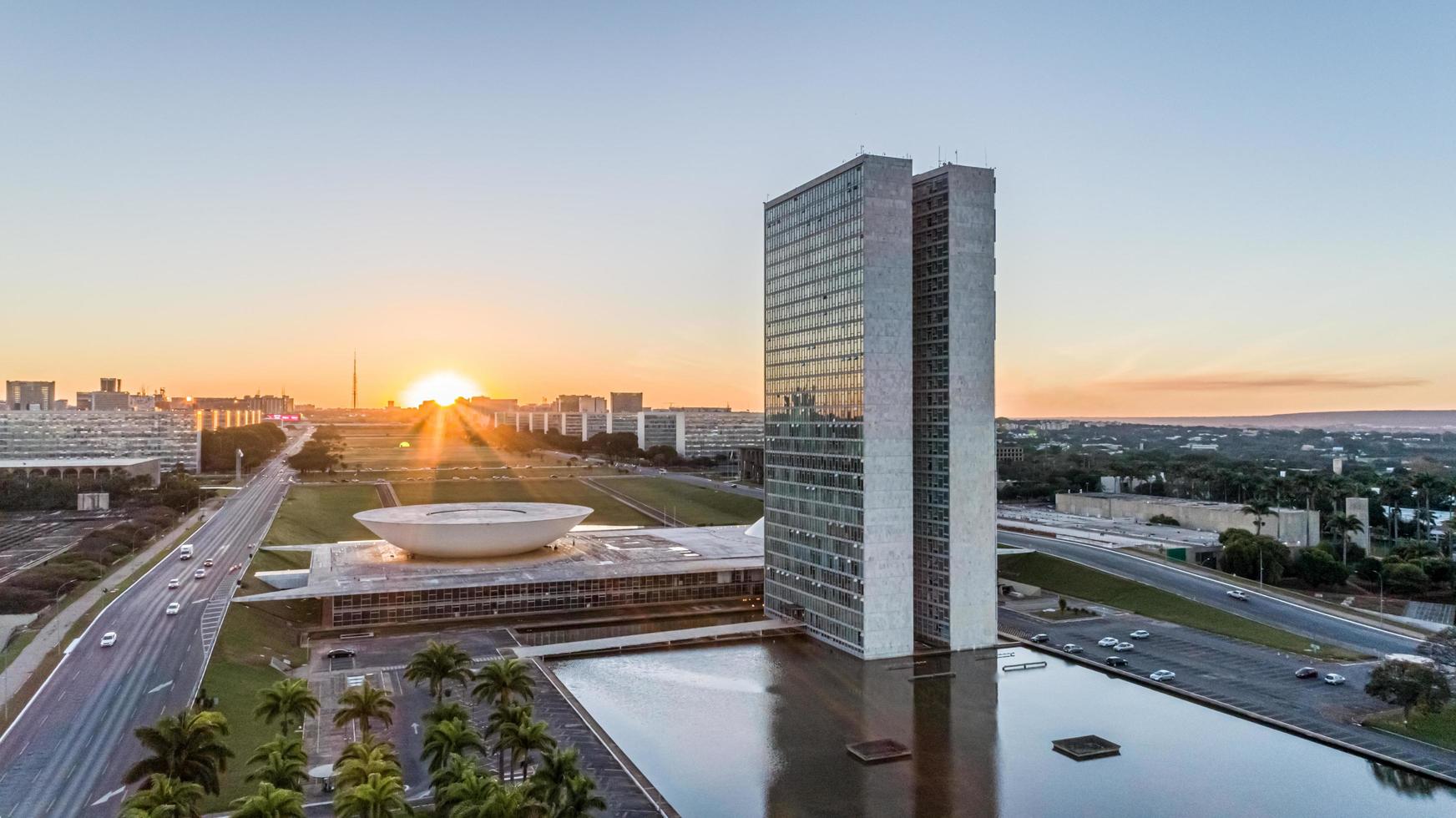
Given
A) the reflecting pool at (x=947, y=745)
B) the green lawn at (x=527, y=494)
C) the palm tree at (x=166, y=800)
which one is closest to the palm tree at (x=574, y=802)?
the reflecting pool at (x=947, y=745)

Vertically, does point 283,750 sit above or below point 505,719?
above

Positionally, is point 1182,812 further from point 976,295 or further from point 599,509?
point 599,509

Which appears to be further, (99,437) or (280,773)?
(99,437)

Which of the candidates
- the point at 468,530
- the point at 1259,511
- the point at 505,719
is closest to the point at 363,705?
the point at 505,719

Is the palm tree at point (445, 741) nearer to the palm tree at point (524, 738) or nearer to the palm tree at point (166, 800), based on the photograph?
the palm tree at point (524, 738)

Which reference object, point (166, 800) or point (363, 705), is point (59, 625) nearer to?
point (363, 705)

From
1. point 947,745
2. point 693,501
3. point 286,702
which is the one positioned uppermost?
point 286,702

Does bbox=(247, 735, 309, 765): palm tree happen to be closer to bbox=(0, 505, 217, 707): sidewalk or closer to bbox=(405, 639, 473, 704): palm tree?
bbox=(405, 639, 473, 704): palm tree
